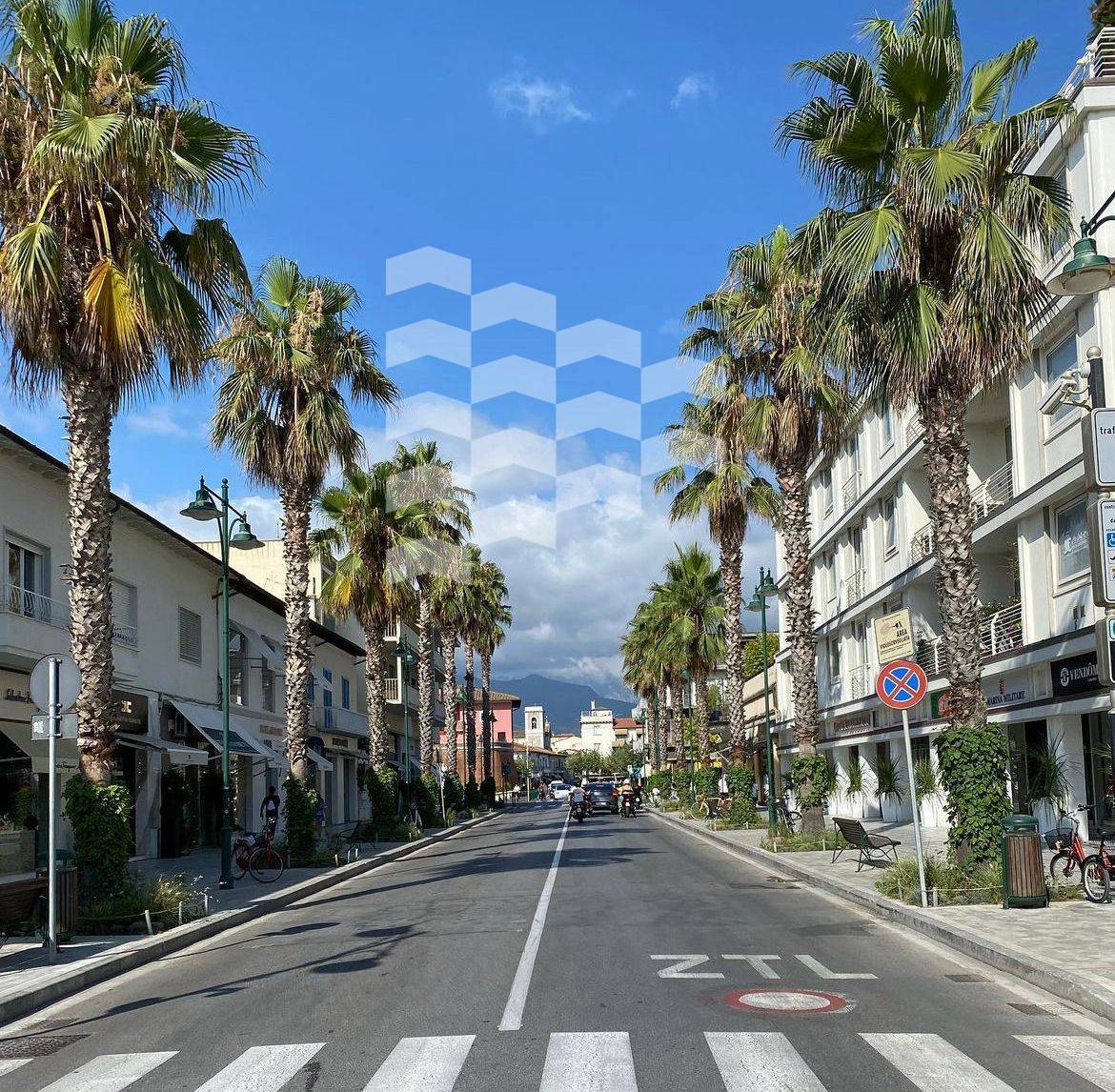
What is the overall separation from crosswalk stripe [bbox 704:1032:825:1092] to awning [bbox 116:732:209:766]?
21.6 metres

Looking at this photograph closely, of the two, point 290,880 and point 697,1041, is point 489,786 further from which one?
point 697,1041

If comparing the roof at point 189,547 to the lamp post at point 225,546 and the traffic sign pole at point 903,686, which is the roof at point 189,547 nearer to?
the lamp post at point 225,546

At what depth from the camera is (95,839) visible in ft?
50.8

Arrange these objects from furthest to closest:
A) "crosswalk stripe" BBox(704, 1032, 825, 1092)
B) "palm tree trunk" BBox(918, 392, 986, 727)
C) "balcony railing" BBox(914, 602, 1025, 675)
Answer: "balcony railing" BBox(914, 602, 1025, 675)
"palm tree trunk" BBox(918, 392, 986, 727)
"crosswalk stripe" BBox(704, 1032, 825, 1092)

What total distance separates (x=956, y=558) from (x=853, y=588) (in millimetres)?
27883

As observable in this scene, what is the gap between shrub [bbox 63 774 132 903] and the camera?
50.7 feet

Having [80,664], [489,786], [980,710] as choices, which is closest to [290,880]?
[80,664]

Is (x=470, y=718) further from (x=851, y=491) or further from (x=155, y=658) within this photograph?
(x=155, y=658)

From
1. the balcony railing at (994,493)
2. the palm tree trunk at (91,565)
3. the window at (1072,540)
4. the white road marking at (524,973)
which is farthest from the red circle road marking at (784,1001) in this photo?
the balcony railing at (994,493)

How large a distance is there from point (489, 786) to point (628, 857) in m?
43.7

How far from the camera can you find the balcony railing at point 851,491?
141 feet

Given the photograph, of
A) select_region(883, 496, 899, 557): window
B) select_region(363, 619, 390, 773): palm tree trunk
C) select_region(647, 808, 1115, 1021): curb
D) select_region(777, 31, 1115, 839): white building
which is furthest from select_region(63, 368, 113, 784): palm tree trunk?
select_region(883, 496, 899, 557): window

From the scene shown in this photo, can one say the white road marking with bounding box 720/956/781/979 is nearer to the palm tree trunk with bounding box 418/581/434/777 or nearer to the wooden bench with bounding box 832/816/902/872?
the wooden bench with bounding box 832/816/902/872

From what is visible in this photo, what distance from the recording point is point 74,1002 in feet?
35.8
